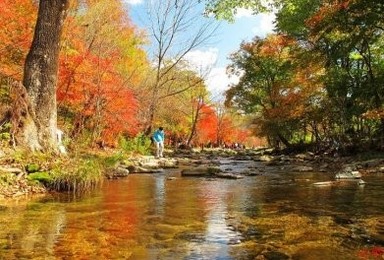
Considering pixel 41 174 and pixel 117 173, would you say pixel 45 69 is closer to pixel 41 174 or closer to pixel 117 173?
pixel 41 174

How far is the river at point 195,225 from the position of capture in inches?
185

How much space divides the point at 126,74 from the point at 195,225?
22.1 meters

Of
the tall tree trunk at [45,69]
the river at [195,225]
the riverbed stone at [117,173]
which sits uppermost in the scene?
the tall tree trunk at [45,69]

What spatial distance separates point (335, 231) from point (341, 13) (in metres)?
16.1

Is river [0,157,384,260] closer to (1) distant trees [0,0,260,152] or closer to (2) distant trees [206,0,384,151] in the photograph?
(1) distant trees [0,0,260,152]

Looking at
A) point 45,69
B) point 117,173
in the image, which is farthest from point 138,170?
point 45,69

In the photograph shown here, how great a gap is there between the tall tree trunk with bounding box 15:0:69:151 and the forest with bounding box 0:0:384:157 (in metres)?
0.03

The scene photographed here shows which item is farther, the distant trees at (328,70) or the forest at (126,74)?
the distant trees at (328,70)

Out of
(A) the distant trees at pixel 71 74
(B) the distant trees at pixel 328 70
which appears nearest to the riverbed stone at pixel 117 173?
(A) the distant trees at pixel 71 74

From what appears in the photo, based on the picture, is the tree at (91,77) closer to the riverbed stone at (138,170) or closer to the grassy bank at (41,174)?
the riverbed stone at (138,170)

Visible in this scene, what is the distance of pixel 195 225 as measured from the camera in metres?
6.18

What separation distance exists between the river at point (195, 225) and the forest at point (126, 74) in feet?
10.8

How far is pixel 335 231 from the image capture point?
18.8 ft

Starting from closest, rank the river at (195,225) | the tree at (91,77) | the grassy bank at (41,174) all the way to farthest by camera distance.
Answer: the river at (195,225), the grassy bank at (41,174), the tree at (91,77)
